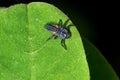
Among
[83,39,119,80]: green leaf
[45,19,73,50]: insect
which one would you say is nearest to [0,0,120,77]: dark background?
[83,39,119,80]: green leaf

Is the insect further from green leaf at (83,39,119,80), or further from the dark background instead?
the dark background

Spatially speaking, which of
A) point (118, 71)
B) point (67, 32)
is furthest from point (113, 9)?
point (67, 32)

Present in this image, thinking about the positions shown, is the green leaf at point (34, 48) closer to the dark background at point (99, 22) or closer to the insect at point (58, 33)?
the insect at point (58, 33)

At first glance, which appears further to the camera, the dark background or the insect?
the dark background

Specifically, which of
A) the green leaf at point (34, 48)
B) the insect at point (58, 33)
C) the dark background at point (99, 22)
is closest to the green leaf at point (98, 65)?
the insect at point (58, 33)

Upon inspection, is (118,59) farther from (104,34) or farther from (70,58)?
(70,58)

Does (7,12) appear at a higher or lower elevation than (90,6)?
higher

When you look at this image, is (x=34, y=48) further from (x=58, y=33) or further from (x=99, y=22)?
(x=99, y=22)
